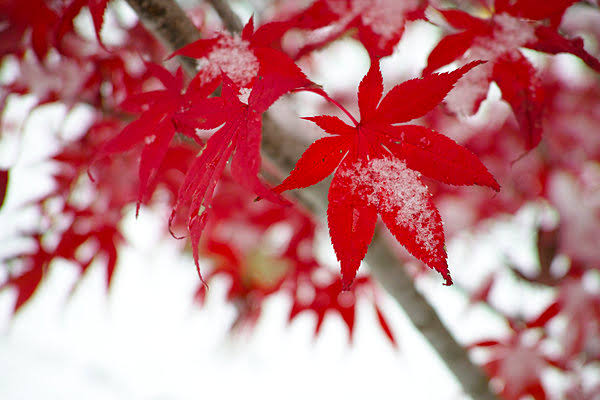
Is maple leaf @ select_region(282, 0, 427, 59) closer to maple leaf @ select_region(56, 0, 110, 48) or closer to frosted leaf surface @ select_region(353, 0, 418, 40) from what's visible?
frosted leaf surface @ select_region(353, 0, 418, 40)

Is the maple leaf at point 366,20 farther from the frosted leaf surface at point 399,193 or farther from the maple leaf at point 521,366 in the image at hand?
the maple leaf at point 521,366

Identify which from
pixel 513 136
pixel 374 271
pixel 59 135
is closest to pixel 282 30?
pixel 374 271

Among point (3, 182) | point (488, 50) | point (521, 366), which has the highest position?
point (488, 50)

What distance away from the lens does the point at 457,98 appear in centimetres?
36

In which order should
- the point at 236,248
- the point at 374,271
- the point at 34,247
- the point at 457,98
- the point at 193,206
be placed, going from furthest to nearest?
the point at 236,248
the point at 34,247
the point at 374,271
the point at 457,98
the point at 193,206

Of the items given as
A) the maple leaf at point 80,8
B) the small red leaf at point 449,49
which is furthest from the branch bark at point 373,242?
the small red leaf at point 449,49

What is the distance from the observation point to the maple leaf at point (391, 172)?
257 mm

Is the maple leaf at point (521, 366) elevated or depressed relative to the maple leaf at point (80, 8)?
depressed

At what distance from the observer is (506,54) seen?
0.35 metres

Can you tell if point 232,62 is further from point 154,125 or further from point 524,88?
point 524,88

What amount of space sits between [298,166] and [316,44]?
0.18 m

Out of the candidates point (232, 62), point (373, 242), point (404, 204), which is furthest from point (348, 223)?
point (373, 242)

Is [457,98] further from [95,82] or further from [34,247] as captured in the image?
[34,247]

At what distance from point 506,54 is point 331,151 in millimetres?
192
